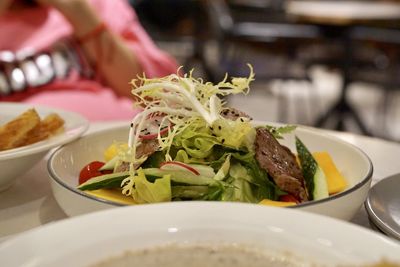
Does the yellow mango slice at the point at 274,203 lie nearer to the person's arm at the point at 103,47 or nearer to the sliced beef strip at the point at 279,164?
the sliced beef strip at the point at 279,164

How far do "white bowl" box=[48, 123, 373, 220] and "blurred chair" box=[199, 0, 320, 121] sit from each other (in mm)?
1727

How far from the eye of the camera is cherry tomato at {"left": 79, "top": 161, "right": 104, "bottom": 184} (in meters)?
0.78

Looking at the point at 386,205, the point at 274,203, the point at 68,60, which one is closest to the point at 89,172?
the point at 274,203

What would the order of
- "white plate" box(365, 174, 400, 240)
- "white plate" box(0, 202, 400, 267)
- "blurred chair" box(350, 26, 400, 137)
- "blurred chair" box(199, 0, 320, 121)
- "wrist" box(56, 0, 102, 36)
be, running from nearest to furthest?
"white plate" box(0, 202, 400, 267) → "white plate" box(365, 174, 400, 240) → "wrist" box(56, 0, 102, 36) → "blurred chair" box(350, 26, 400, 137) → "blurred chair" box(199, 0, 320, 121)

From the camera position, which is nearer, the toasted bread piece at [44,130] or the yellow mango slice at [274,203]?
the yellow mango slice at [274,203]

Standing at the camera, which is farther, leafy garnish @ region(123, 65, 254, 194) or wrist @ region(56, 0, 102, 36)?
wrist @ region(56, 0, 102, 36)

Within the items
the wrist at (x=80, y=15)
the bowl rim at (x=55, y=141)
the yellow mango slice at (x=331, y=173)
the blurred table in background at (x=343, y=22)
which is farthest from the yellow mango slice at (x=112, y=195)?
the blurred table in background at (x=343, y=22)

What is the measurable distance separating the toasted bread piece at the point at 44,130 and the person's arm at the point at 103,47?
0.64m

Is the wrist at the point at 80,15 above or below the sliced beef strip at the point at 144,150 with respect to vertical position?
above

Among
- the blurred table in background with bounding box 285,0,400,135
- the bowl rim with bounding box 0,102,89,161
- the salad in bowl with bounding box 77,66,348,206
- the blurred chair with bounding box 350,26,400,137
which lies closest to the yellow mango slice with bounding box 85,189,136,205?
the salad in bowl with bounding box 77,66,348,206

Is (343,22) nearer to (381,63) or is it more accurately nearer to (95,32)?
(381,63)

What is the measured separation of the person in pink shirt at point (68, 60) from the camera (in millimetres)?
1503

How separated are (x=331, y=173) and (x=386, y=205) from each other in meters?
0.10

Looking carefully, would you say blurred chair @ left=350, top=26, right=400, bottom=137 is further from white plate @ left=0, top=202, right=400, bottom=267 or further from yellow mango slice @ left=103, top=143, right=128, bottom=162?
white plate @ left=0, top=202, right=400, bottom=267
